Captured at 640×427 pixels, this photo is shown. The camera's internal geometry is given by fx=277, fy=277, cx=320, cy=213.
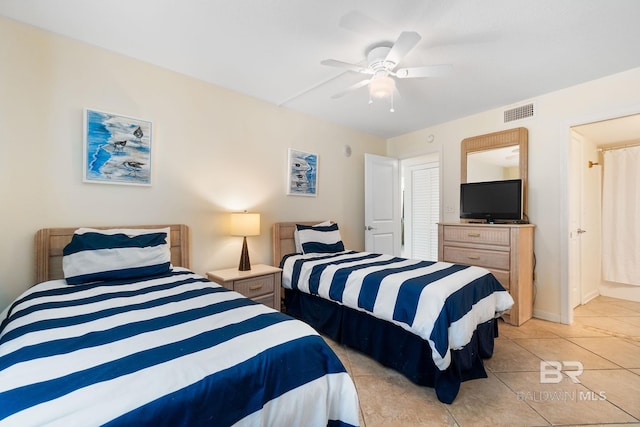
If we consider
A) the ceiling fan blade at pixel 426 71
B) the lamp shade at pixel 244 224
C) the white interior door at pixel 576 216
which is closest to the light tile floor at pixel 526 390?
the white interior door at pixel 576 216

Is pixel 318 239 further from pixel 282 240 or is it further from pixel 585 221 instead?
pixel 585 221

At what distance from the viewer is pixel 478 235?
3.24 m

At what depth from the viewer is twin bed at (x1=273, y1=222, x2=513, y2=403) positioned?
5.87ft

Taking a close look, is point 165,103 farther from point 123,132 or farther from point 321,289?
point 321,289

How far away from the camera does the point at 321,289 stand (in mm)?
2520

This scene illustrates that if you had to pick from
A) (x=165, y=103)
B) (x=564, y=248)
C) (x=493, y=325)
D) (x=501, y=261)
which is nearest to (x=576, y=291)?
(x=564, y=248)

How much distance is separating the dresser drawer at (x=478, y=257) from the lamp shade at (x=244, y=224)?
7.93ft

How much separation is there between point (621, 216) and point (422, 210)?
275 centimetres

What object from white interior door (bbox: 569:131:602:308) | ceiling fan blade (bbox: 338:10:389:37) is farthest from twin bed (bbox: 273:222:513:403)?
white interior door (bbox: 569:131:602:308)

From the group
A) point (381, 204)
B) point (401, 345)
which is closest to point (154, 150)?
point (401, 345)

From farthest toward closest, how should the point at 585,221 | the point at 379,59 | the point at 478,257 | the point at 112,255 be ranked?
the point at 585,221 → the point at 478,257 → the point at 379,59 → the point at 112,255

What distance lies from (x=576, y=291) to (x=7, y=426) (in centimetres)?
489

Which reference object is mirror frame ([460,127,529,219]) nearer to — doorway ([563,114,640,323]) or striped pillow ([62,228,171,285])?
doorway ([563,114,640,323])

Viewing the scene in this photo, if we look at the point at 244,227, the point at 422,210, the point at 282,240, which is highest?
the point at 422,210
